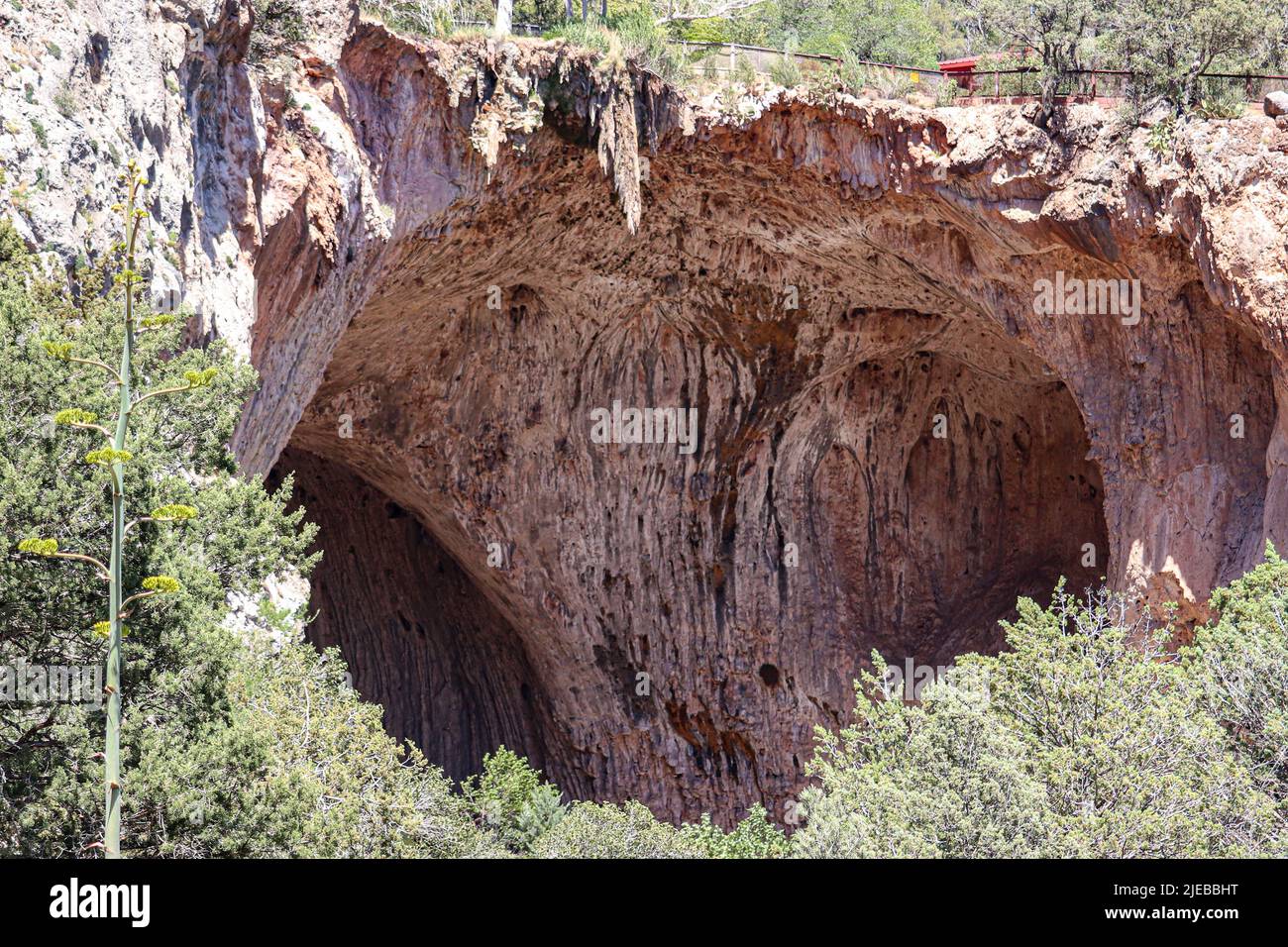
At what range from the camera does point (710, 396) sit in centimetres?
2295

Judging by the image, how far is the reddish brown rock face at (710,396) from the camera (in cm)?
1659

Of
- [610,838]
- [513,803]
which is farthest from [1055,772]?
[513,803]

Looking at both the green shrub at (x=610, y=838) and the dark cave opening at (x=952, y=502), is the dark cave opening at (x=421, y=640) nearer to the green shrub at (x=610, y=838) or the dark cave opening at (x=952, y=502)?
the dark cave opening at (x=952, y=502)

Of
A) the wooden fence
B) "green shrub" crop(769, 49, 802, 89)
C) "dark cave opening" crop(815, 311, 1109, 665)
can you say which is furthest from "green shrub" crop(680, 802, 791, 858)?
the wooden fence

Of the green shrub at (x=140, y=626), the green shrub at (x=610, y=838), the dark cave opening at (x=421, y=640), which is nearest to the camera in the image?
the green shrub at (x=140, y=626)

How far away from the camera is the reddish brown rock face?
16.6 metres

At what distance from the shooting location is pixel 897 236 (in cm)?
1928

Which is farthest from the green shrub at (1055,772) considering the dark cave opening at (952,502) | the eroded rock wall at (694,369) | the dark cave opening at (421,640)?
the dark cave opening at (421,640)

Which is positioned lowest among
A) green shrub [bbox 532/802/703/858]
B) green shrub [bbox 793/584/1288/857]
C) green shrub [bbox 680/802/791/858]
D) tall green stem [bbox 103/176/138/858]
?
green shrub [bbox 680/802/791/858]

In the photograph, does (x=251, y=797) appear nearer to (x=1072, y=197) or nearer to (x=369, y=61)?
(x=369, y=61)

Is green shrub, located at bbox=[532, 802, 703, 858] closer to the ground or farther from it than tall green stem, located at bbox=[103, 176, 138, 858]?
closer to the ground

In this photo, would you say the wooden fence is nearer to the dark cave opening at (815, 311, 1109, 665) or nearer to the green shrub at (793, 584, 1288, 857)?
the dark cave opening at (815, 311, 1109, 665)

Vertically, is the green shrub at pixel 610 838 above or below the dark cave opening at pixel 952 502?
below
